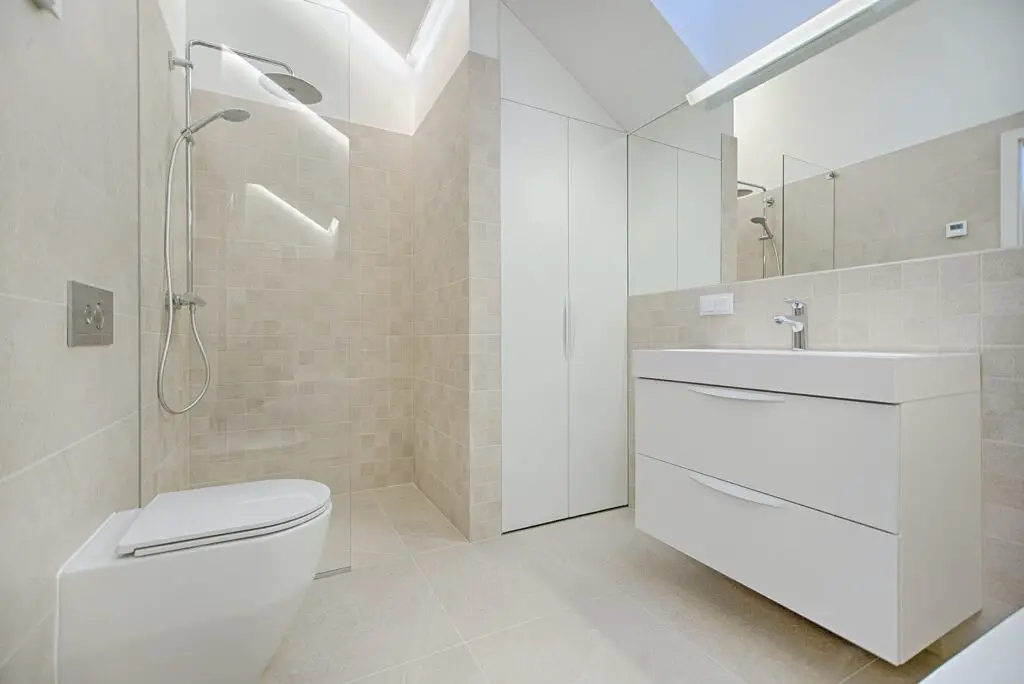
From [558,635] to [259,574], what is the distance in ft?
2.86

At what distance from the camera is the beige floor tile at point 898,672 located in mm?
1178

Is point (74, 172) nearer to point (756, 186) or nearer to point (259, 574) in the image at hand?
point (259, 574)

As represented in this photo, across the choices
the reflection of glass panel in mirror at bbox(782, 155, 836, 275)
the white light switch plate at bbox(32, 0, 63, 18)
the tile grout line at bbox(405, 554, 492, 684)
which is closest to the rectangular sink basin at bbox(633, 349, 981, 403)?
the reflection of glass panel in mirror at bbox(782, 155, 836, 275)

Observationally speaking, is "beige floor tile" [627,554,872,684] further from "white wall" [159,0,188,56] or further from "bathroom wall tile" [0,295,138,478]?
"white wall" [159,0,188,56]

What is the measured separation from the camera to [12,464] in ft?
2.39

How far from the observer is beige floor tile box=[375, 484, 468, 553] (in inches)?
78.7

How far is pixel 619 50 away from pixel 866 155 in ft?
3.78

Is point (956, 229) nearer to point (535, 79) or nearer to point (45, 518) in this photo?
point (535, 79)

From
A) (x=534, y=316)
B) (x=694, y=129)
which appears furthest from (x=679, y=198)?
(x=534, y=316)

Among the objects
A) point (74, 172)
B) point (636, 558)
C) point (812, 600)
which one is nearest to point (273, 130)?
point (74, 172)

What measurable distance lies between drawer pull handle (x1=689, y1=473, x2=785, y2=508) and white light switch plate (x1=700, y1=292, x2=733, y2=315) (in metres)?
0.77

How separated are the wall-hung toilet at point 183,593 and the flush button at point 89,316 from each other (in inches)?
17.6

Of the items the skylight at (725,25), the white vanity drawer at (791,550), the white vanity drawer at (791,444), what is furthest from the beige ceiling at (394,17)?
the white vanity drawer at (791,550)

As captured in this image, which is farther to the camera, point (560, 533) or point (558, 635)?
point (560, 533)
